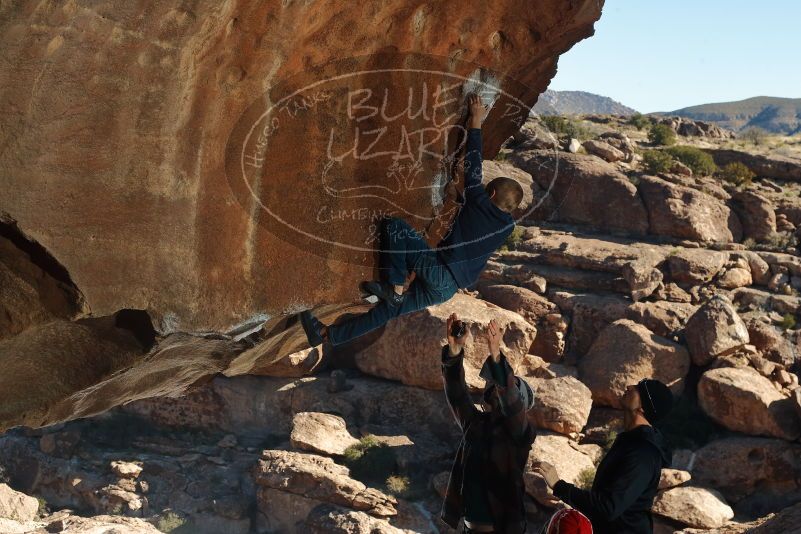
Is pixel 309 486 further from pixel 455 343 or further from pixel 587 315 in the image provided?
pixel 455 343

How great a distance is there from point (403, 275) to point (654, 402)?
1833 millimetres

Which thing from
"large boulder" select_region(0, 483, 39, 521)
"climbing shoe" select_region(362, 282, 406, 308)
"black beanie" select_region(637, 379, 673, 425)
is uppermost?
"climbing shoe" select_region(362, 282, 406, 308)

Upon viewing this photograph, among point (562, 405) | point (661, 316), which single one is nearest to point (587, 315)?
point (661, 316)

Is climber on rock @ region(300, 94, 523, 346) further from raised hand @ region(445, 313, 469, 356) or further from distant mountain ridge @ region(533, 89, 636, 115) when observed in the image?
distant mountain ridge @ region(533, 89, 636, 115)

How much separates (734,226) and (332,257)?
2230cm

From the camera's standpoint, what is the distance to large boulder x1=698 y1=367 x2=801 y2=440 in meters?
19.8

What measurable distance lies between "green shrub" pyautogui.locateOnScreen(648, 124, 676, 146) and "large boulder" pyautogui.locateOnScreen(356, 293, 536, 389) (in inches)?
524

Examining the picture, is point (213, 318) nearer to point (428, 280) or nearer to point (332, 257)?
point (332, 257)

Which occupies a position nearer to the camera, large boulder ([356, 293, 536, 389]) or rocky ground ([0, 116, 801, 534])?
rocky ground ([0, 116, 801, 534])

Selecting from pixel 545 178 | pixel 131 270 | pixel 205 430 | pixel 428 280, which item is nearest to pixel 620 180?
pixel 545 178

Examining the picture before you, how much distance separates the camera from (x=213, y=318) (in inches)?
204

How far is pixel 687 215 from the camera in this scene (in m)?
25.0

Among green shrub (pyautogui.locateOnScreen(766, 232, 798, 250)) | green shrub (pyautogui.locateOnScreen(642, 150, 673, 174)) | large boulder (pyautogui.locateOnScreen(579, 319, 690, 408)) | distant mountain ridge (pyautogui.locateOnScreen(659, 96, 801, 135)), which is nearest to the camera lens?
large boulder (pyautogui.locateOnScreen(579, 319, 690, 408))

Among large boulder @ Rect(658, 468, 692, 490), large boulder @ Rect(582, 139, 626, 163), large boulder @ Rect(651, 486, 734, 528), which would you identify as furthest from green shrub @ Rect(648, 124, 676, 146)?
large boulder @ Rect(651, 486, 734, 528)
